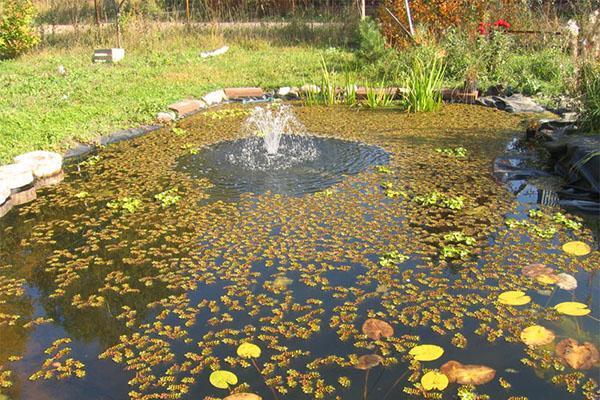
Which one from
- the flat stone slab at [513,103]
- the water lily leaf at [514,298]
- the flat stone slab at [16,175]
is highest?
the flat stone slab at [16,175]

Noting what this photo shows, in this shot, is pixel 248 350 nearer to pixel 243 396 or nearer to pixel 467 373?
pixel 243 396

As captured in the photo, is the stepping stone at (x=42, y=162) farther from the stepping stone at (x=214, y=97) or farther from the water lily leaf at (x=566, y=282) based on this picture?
the water lily leaf at (x=566, y=282)

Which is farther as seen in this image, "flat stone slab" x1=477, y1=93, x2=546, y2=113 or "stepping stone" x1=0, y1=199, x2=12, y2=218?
"flat stone slab" x1=477, y1=93, x2=546, y2=113

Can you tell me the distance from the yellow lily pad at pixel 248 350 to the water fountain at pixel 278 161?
2117mm

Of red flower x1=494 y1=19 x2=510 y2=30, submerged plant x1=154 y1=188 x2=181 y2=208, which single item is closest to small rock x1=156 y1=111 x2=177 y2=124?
submerged plant x1=154 y1=188 x2=181 y2=208

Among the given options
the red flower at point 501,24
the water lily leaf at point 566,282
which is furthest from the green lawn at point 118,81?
the water lily leaf at point 566,282

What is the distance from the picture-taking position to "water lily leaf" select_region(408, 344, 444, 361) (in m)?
2.77

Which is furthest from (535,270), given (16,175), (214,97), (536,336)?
(214,97)

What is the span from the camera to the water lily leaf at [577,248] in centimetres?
381

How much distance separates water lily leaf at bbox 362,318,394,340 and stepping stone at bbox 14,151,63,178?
11.5 feet

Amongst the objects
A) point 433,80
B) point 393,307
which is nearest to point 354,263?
point 393,307

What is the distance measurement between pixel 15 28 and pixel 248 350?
35.3 feet

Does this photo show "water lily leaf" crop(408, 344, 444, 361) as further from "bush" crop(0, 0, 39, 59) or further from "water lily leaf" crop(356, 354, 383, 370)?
"bush" crop(0, 0, 39, 59)

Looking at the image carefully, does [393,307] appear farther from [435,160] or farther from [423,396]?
[435,160]
